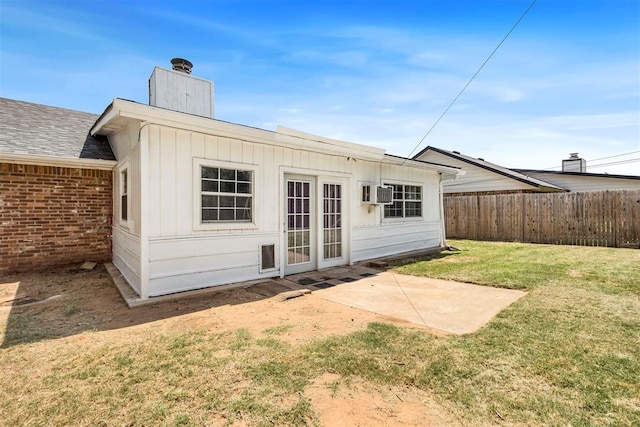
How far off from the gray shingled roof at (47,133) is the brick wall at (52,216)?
50 centimetres

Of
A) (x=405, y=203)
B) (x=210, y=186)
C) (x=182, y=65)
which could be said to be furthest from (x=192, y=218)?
(x=405, y=203)

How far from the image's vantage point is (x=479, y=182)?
16.2 metres

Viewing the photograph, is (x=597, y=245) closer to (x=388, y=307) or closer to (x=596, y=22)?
(x=596, y=22)

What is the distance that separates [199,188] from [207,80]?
13.8ft

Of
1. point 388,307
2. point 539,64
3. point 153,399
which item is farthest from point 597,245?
point 153,399

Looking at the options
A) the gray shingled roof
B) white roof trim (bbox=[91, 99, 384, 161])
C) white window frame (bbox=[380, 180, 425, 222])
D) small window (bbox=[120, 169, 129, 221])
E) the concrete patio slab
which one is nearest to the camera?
the concrete patio slab

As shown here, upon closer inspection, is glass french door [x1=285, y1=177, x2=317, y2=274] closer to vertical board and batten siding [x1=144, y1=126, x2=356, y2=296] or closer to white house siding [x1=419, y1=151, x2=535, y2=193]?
vertical board and batten siding [x1=144, y1=126, x2=356, y2=296]

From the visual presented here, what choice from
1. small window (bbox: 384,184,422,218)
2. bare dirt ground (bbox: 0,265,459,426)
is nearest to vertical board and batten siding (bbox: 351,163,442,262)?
small window (bbox: 384,184,422,218)

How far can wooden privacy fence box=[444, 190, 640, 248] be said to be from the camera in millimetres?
10336

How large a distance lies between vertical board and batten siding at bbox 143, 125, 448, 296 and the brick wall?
3.82 m

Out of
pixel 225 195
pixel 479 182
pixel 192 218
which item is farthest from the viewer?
pixel 479 182

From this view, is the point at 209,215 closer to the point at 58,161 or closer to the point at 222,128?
the point at 222,128

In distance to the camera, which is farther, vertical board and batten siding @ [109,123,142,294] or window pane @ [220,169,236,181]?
window pane @ [220,169,236,181]

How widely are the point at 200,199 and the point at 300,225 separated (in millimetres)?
2231
